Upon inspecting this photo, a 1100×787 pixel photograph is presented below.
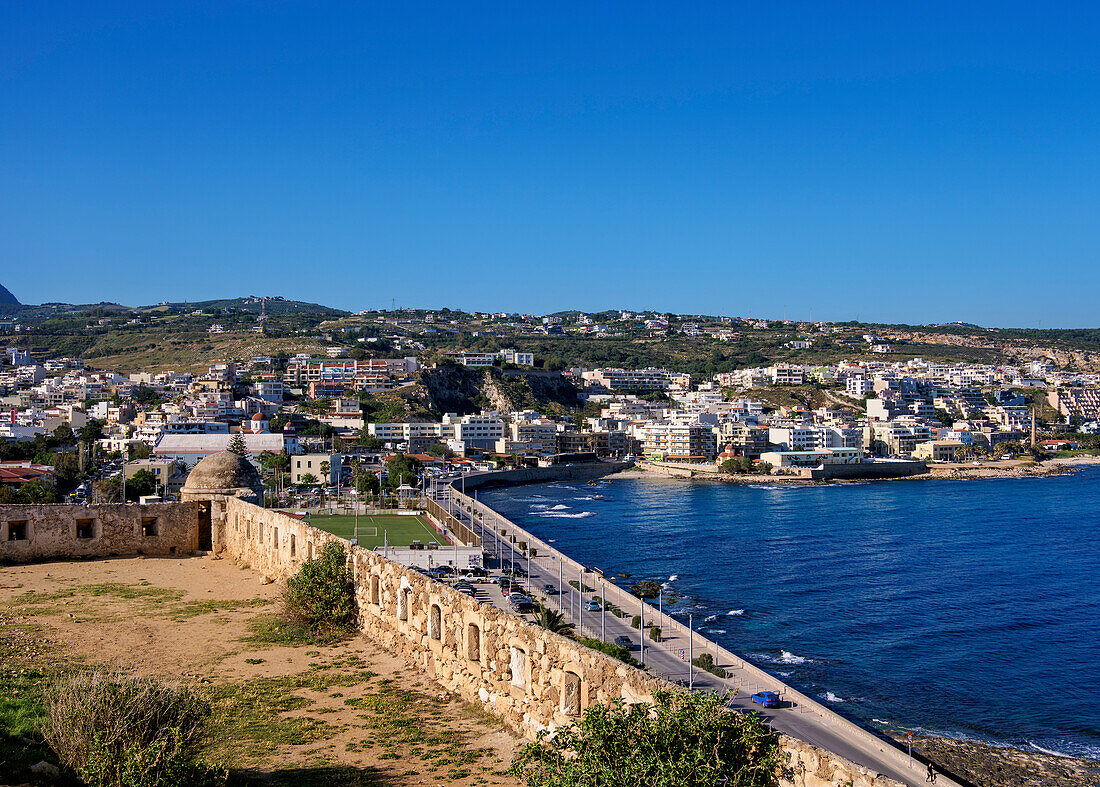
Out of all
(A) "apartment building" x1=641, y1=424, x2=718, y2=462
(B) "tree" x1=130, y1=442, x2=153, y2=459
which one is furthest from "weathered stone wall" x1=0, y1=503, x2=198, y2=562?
(A) "apartment building" x1=641, y1=424, x2=718, y2=462

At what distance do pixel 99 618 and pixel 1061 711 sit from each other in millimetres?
19529

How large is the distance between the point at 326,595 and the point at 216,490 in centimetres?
901

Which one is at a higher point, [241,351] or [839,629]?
[241,351]

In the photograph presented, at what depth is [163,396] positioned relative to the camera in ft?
322

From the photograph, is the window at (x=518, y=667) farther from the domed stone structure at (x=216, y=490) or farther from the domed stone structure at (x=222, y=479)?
the domed stone structure at (x=222, y=479)

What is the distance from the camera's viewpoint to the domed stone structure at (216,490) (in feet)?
62.5

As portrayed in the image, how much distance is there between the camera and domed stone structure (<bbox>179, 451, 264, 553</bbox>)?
1905 cm

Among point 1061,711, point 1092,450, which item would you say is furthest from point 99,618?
point 1092,450

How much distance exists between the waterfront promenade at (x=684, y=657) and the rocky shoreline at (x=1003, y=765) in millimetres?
827

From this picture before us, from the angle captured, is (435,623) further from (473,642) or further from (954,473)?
(954,473)

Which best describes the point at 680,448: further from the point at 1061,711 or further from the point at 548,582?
the point at 1061,711

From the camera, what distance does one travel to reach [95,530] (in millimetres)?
17906

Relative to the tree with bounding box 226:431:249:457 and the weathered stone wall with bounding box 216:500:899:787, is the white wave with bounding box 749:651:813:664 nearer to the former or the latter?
the weathered stone wall with bounding box 216:500:899:787

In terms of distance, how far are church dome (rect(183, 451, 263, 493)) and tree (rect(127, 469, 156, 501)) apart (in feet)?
103
